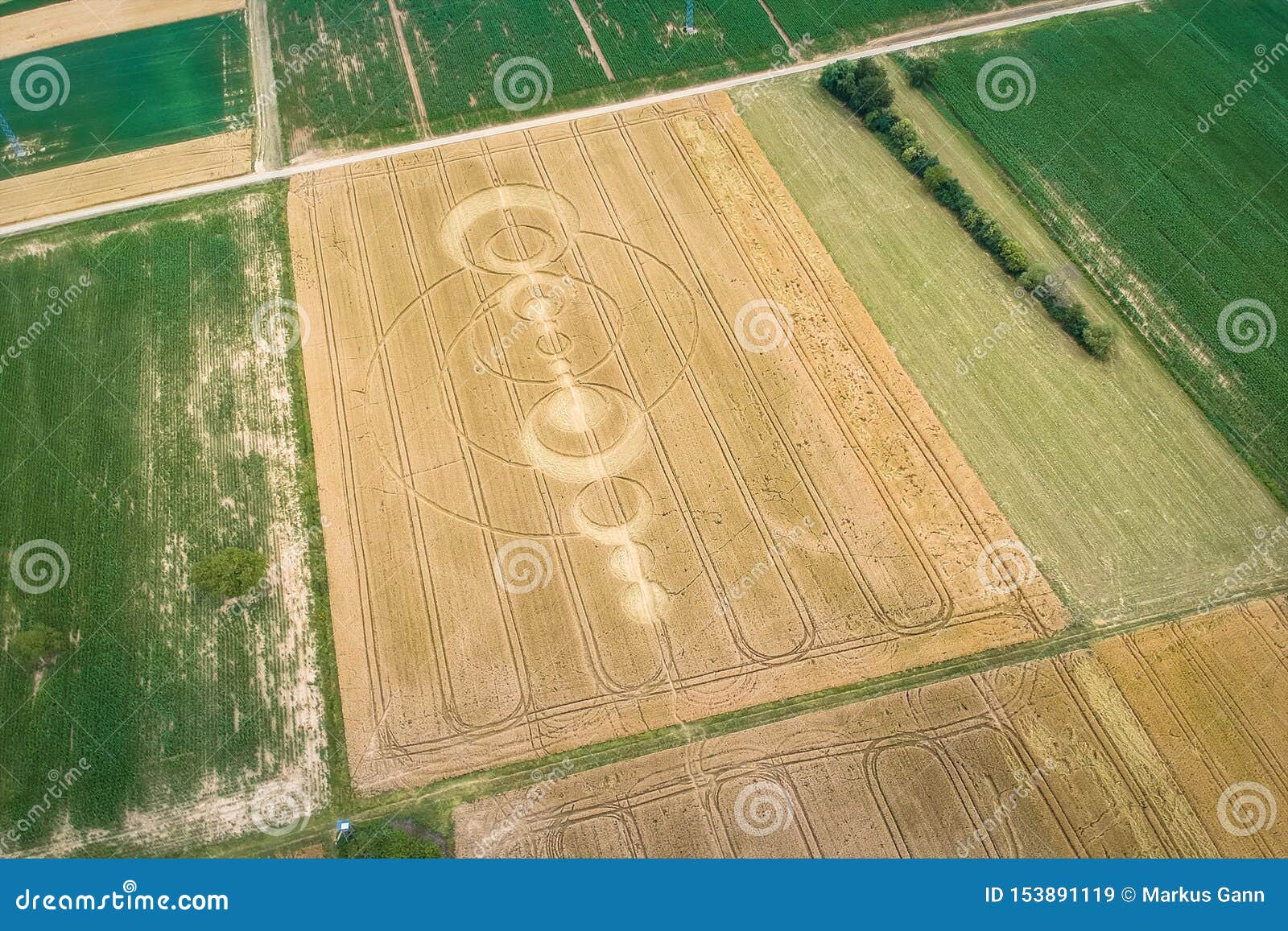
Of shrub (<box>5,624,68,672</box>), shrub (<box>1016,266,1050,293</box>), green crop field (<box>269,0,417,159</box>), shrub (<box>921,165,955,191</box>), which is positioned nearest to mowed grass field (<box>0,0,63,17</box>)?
green crop field (<box>269,0,417,159</box>)

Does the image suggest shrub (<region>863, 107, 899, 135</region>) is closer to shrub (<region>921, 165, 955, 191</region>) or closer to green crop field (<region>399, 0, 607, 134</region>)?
shrub (<region>921, 165, 955, 191</region>)

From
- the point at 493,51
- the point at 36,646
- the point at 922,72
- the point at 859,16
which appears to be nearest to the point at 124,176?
the point at 493,51

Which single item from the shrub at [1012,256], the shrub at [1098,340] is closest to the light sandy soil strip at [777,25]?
the shrub at [1012,256]

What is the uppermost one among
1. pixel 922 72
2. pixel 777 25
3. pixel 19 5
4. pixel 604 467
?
pixel 922 72

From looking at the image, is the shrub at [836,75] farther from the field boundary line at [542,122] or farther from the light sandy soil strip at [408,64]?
the light sandy soil strip at [408,64]

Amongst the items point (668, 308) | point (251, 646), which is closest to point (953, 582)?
point (668, 308)

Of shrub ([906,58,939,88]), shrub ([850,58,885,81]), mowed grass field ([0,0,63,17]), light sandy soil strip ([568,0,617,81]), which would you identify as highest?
shrub ([906,58,939,88])

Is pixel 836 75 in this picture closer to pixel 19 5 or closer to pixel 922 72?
pixel 922 72
